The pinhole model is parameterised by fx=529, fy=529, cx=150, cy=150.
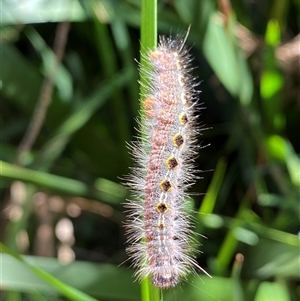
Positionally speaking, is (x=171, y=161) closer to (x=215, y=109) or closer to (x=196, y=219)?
(x=196, y=219)

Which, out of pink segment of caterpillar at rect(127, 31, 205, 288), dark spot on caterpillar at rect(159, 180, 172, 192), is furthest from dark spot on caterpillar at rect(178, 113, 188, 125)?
dark spot on caterpillar at rect(159, 180, 172, 192)

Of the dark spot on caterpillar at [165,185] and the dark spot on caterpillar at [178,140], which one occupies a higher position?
the dark spot on caterpillar at [178,140]

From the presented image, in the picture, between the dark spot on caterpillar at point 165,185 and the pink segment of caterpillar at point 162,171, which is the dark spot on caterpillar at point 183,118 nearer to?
the pink segment of caterpillar at point 162,171

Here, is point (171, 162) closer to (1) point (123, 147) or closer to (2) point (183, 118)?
(2) point (183, 118)

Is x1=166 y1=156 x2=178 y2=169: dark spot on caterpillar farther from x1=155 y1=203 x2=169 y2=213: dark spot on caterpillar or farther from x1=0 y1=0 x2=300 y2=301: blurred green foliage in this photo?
x1=0 y1=0 x2=300 y2=301: blurred green foliage

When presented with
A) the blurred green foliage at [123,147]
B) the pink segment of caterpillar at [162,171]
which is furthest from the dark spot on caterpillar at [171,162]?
the blurred green foliage at [123,147]

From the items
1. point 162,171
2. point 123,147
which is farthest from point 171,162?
point 123,147
